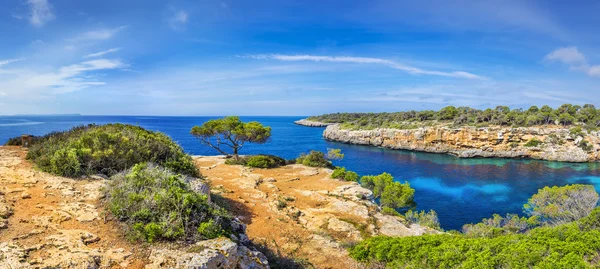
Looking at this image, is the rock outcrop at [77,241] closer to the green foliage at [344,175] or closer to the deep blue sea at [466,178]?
the green foliage at [344,175]

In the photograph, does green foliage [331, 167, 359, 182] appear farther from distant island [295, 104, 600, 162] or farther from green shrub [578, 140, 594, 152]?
green shrub [578, 140, 594, 152]

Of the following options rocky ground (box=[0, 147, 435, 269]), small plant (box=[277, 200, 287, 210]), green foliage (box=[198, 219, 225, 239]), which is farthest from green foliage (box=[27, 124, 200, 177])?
green foliage (box=[198, 219, 225, 239])

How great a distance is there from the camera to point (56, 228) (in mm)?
6094

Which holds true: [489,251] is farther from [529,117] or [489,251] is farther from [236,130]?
[529,117]

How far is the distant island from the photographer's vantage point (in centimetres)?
5311

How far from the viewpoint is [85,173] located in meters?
9.82

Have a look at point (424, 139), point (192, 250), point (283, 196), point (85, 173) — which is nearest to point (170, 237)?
point (192, 250)

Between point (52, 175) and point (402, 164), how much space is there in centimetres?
4787

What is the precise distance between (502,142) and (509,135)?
182 centimetres

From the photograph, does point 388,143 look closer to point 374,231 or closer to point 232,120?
point 232,120

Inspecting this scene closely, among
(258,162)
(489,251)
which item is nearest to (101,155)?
(489,251)

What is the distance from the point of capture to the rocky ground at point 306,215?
10039 mm

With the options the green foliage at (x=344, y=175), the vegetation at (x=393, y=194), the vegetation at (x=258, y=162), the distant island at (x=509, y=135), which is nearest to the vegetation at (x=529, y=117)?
the distant island at (x=509, y=135)

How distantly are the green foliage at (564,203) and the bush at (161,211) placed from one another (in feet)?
69.7
